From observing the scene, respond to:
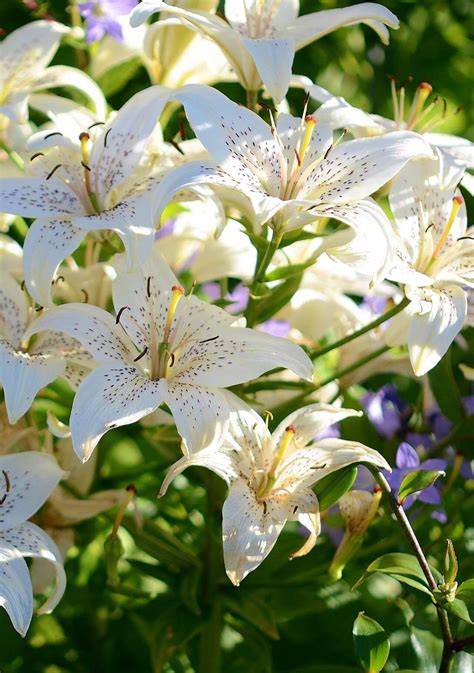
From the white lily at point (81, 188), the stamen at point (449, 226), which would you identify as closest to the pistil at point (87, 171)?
the white lily at point (81, 188)

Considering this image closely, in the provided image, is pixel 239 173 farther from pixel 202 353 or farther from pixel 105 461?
pixel 105 461

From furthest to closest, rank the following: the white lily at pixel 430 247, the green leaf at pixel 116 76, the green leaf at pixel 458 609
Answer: the green leaf at pixel 116 76 → the white lily at pixel 430 247 → the green leaf at pixel 458 609

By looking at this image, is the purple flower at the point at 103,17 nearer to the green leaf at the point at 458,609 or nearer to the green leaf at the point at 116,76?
the green leaf at the point at 116,76

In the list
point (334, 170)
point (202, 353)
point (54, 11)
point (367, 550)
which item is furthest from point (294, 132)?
point (54, 11)

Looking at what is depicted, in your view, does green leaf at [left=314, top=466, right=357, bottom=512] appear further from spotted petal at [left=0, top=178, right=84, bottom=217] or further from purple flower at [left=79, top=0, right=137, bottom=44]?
purple flower at [left=79, top=0, right=137, bottom=44]

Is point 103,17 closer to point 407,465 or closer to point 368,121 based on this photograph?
point 368,121

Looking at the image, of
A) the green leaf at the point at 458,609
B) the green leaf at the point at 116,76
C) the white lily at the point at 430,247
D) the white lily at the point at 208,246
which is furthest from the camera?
the green leaf at the point at 116,76
